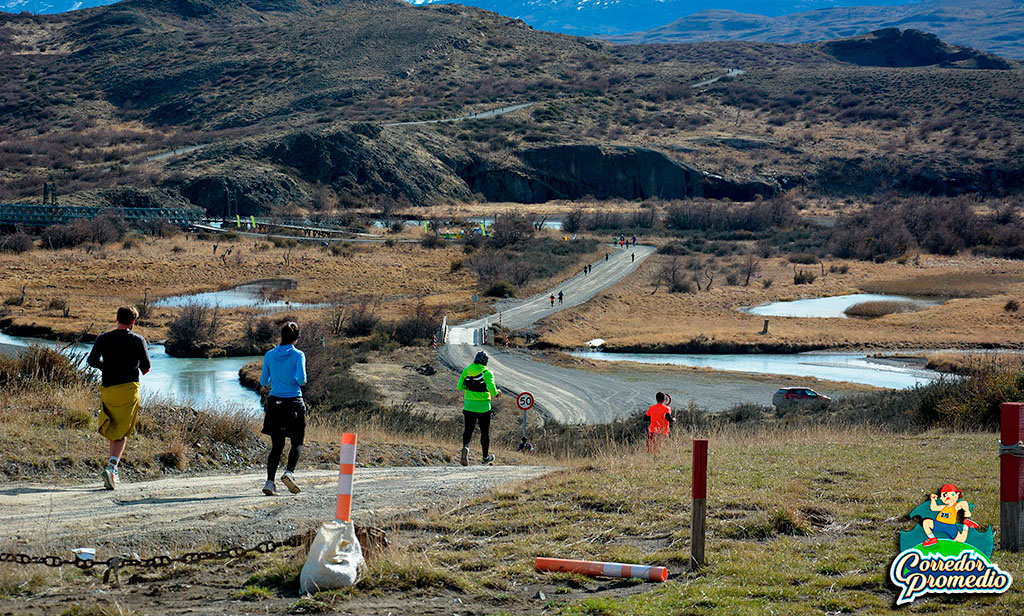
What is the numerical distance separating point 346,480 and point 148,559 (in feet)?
5.44

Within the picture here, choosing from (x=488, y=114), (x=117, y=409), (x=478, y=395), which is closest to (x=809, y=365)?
(x=478, y=395)

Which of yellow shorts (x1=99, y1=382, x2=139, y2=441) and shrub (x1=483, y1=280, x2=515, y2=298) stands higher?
yellow shorts (x1=99, y1=382, x2=139, y2=441)

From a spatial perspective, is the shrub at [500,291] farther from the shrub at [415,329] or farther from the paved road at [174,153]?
the paved road at [174,153]

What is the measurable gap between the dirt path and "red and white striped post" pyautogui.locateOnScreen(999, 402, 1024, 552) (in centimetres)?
502

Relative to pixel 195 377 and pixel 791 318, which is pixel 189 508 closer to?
pixel 195 377

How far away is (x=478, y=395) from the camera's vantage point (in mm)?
13445

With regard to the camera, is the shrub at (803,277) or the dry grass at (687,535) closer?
the dry grass at (687,535)

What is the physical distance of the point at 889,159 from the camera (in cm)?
12744

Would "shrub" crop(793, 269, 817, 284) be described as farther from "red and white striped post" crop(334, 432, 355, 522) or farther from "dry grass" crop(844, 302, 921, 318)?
"red and white striped post" crop(334, 432, 355, 522)

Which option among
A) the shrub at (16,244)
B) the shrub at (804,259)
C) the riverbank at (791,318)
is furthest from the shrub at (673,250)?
the shrub at (16,244)

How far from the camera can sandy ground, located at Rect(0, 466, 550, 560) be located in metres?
7.84

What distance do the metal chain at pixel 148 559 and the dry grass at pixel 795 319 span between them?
4224cm

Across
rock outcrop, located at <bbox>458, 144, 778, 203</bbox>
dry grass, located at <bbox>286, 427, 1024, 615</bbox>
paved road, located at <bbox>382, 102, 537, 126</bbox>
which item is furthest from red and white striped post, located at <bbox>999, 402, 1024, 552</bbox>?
paved road, located at <bbox>382, 102, 537, 126</bbox>

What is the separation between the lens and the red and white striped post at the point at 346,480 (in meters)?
6.64
